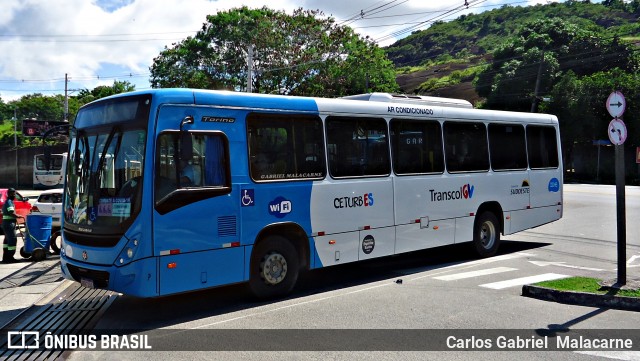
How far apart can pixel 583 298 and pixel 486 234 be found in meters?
4.33

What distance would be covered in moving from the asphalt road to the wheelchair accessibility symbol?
1491 millimetres

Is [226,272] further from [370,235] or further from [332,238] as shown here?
[370,235]

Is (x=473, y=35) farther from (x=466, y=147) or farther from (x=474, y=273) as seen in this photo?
(x=474, y=273)

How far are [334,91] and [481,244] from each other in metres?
25.2

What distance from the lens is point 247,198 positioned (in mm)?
7809

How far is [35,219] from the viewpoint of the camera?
483 inches

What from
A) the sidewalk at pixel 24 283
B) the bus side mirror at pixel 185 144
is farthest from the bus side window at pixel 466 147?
the sidewalk at pixel 24 283

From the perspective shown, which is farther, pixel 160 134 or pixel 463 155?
pixel 463 155

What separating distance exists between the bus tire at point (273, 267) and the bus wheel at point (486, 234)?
490cm

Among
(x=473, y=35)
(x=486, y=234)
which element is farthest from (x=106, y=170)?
(x=473, y=35)

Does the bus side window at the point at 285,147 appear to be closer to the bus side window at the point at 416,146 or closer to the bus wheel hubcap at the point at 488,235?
the bus side window at the point at 416,146

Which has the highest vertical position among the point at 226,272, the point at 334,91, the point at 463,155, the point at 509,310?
the point at 334,91

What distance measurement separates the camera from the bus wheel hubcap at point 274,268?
26.6 feet

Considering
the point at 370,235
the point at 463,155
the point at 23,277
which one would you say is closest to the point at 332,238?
the point at 370,235
